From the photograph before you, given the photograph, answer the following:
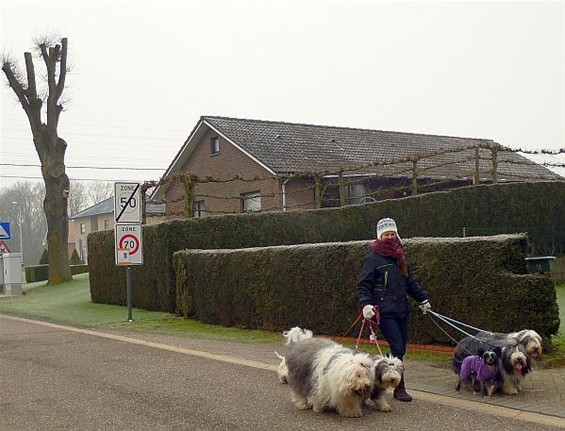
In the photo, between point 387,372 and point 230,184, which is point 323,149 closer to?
point 230,184

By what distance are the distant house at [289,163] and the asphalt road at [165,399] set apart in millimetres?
16866

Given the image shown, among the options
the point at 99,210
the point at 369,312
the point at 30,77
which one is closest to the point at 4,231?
the point at 30,77

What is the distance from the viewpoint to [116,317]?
18.7 metres

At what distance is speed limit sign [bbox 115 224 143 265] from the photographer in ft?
57.4

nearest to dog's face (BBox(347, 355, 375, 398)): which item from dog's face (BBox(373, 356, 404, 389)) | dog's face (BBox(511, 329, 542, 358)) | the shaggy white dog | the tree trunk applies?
the shaggy white dog

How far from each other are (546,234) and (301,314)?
8737 millimetres

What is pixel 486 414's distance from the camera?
723cm

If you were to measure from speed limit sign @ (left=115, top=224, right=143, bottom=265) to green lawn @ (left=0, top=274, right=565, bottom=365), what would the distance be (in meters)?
1.46

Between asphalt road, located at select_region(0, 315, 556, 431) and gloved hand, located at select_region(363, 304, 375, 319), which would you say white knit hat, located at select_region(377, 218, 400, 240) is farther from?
asphalt road, located at select_region(0, 315, 556, 431)

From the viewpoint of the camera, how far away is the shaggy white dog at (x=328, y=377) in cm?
695

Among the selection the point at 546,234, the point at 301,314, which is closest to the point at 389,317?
the point at 301,314

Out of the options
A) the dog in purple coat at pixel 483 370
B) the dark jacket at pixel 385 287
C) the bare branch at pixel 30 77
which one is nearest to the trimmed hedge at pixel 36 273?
the bare branch at pixel 30 77

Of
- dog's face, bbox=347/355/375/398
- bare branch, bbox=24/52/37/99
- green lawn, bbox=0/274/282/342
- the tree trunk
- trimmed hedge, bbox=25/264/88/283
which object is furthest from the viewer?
trimmed hedge, bbox=25/264/88/283

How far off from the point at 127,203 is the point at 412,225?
25.1 ft
